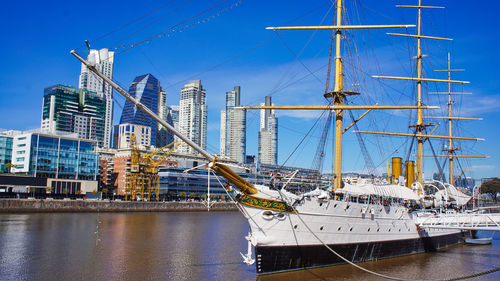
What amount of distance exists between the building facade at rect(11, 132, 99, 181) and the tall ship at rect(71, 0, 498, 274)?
83.2 m

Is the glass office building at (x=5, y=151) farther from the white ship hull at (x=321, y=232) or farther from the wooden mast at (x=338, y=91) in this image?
the white ship hull at (x=321, y=232)

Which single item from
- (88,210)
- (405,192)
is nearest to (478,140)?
(405,192)

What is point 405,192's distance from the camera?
34.8 m

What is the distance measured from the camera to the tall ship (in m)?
23.3

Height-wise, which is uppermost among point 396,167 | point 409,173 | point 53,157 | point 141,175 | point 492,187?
point 53,157

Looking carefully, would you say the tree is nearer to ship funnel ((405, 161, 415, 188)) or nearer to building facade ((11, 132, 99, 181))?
ship funnel ((405, 161, 415, 188))

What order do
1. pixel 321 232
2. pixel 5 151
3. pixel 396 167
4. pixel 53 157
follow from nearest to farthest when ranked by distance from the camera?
pixel 321 232 → pixel 396 167 → pixel 53 157 → pixel 5 151

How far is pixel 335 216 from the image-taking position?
1017 inches

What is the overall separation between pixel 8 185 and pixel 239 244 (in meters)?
69.6

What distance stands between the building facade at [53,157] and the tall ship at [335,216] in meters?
83.2

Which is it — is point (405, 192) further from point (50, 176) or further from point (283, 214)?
point (50, 176)

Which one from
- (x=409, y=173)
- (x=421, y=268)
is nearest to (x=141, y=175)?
(x=409, y=173)

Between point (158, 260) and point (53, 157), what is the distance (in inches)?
3248

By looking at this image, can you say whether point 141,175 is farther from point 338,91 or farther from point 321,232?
point 321,232
